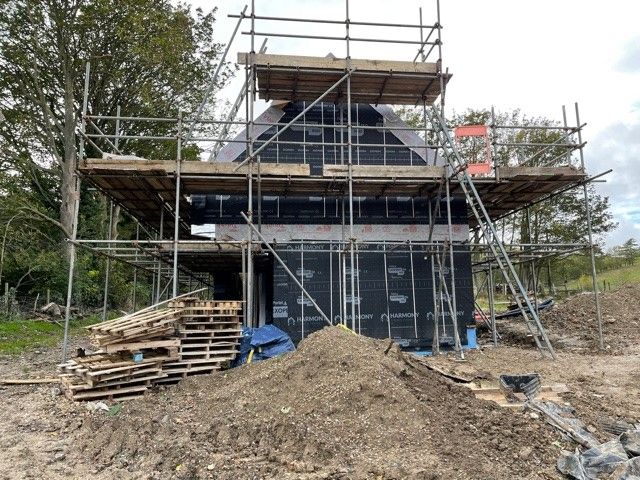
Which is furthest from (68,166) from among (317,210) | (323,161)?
(317,210)

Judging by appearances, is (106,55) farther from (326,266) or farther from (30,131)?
(326,266)

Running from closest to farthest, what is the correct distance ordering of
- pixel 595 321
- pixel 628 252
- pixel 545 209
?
1. pixel 595 321
2. pixel 545 209
3. pixel 628 252

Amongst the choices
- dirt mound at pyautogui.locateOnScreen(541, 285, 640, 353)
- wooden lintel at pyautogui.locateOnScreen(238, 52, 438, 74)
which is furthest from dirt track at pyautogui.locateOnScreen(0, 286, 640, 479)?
wooden lintel at pyautogui.locateOnScreen(238, 52, 438, 74)

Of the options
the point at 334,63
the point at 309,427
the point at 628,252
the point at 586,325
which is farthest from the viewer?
the point at 628,252

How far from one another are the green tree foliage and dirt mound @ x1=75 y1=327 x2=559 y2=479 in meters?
14.4

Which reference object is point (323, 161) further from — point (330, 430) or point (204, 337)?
point (330, 430)

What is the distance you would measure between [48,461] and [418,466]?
4.27 m

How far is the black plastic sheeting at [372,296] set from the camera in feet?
44.5

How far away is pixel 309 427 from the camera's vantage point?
20.6 feet

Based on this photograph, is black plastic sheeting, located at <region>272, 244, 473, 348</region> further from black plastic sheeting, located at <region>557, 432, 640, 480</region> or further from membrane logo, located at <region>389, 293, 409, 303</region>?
black plastic sheeting, located at <region>557, 432, 640, 480</region>

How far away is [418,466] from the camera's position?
530 centimetres

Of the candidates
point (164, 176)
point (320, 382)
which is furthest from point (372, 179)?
point (320, 382)

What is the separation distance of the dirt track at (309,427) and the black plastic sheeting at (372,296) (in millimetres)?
4478

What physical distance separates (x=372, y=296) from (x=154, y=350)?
20.8ft
